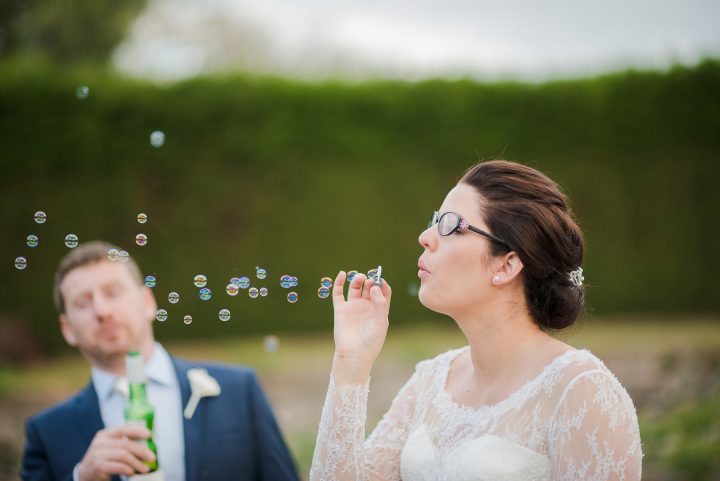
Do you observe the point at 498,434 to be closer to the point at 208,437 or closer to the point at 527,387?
the point at 527,387

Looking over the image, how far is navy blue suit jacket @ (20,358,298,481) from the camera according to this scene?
127 inches

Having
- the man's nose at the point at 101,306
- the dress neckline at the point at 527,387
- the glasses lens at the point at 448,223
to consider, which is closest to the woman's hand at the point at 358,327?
the glasses lens at the point at 448,223

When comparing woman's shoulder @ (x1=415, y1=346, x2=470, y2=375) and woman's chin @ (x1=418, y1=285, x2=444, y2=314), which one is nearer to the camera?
woman's chin @ (x1=418, y1=285, x2=444, y2=314)

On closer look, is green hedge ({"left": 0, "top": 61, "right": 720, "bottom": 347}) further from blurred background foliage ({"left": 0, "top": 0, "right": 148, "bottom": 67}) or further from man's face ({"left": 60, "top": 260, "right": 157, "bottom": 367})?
man's face ({"left": 60, "top": 260, "right": 157, "bottom": 367})

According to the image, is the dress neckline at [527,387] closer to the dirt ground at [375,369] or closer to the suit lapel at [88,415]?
the suit lapel at [88,415]

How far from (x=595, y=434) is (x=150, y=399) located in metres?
1.96

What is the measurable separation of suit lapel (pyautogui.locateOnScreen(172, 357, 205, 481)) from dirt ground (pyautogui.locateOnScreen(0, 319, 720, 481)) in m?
3.21

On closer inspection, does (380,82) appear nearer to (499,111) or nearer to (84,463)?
(499,111)

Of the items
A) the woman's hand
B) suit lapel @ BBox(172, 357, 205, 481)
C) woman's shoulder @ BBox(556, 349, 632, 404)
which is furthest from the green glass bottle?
woman's shoulder @ BBox(556, 349, 632, 404)

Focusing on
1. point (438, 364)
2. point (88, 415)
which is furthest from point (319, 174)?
point (438, 364)

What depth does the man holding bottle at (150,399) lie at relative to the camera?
10.7ft

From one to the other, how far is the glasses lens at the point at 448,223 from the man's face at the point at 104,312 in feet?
5.03

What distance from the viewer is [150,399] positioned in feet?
10.9

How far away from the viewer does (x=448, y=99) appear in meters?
10.2
